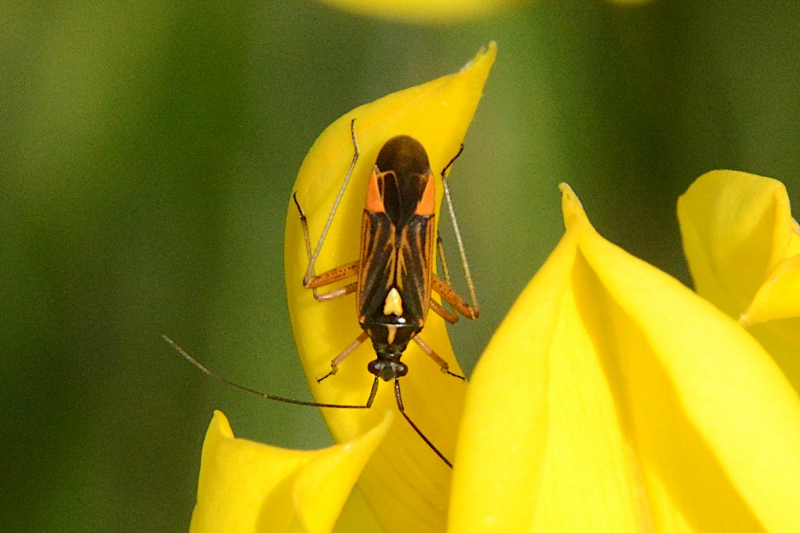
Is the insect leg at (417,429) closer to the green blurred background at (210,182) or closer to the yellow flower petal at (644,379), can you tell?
the yellow flower petal at (644,379)

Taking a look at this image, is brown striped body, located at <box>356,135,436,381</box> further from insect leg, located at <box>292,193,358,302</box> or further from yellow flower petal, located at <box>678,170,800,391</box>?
yellow flower petal, located at <box>678,170,800,391</box>

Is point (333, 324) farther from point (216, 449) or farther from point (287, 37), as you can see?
point (287, 37)

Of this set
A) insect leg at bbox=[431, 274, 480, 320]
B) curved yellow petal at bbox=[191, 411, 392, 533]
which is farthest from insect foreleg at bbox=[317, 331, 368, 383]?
insect leg at bbox=[431, 274, 480, 320]

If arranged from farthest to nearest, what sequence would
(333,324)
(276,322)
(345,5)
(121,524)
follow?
(345,5), (276,322), (121,524), (333,324)

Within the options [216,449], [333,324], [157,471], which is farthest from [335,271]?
[157,471]

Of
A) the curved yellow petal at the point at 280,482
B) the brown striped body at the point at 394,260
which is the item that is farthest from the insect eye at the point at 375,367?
the curved yellow petal at the point at 280,482

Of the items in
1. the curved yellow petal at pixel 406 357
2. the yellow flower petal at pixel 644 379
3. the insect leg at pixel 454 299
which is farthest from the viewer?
the insect leg at pixel 454 299

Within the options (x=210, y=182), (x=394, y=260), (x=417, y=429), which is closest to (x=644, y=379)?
(x=417, y=429)

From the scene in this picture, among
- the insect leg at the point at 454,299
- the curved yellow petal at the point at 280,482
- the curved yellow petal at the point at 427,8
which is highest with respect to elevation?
the curved yellow petal at the point at 427,8
